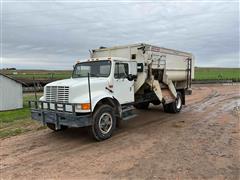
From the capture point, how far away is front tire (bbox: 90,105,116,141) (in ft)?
21.2

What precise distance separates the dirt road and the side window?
6.12 ft

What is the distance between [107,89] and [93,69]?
3.69ft

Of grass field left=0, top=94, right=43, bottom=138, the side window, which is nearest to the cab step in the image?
the side window

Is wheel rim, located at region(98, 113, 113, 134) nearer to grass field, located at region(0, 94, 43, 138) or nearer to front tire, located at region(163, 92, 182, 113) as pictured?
grass field, located at region(0, 94, 43, 138)

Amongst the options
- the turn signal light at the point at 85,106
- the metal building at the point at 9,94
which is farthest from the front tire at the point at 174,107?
the metal building at the point at 9,94

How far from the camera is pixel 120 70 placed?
7688 mm

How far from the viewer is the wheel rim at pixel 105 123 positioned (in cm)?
671

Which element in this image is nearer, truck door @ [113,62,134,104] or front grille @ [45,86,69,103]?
front grille @ [45,86,69,103]

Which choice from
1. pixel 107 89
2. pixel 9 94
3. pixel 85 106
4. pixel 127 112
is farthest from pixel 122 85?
pixel 9 94

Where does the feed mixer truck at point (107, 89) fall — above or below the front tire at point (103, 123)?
above

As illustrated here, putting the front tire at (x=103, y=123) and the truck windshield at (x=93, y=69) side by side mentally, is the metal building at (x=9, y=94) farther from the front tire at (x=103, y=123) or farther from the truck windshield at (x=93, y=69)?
the front tire at (x=103, y=123)

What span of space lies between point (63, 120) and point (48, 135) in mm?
1383

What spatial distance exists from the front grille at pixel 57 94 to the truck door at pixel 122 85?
1613mm

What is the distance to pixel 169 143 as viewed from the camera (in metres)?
6.38
